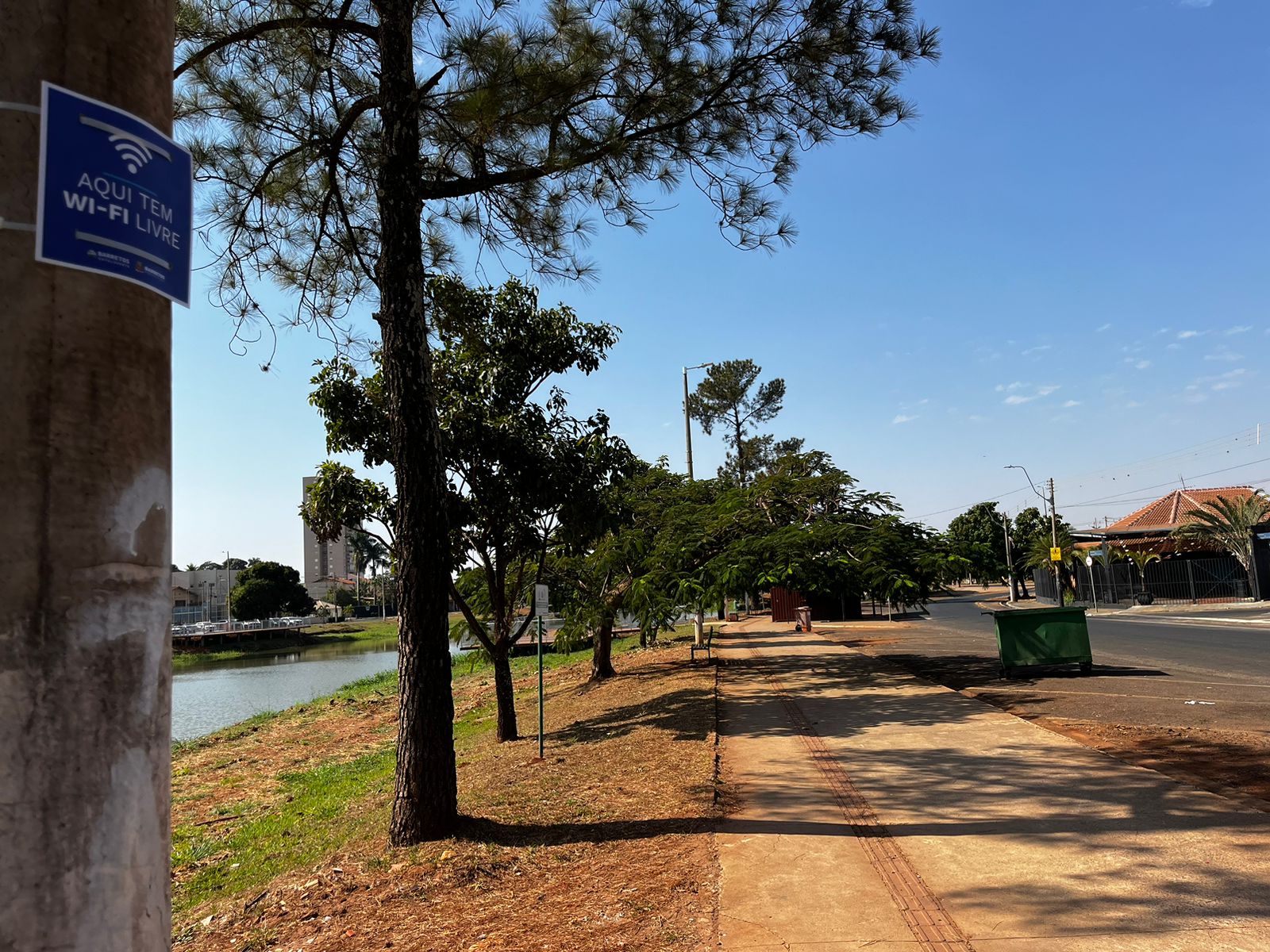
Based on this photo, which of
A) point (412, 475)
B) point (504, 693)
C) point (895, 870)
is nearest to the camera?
point (895, 870)

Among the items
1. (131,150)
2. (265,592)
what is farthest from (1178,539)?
(265,592)

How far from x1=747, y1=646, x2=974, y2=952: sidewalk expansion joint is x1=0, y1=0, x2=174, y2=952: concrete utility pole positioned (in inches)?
142

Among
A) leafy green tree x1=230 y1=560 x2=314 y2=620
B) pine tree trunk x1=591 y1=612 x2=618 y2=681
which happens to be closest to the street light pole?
leafy green tree x1=230 y1=560 x2=314 y2=620

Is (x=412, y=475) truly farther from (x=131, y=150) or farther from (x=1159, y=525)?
(x=1159, y=525)

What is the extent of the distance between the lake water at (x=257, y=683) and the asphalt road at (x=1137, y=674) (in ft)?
47.1

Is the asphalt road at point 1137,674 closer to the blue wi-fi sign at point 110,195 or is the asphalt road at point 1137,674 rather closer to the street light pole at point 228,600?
the blue wi-fi sign at point 110,195

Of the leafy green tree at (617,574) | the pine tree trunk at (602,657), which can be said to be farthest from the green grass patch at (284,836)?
the pine tree trunk at (602,657)

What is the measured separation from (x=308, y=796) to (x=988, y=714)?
8873 millimetres

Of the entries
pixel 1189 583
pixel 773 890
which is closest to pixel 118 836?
pixel 773 890

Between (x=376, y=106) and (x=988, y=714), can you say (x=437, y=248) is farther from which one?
(x=988, y=714)

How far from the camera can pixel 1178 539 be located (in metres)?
41.8

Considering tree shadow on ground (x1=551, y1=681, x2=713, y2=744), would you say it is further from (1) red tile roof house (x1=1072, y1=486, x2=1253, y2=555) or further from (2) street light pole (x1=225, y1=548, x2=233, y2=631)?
(2) street light pole (x1=225, y1=548, x2=233, y2=631)

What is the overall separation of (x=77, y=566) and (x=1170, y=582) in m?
48.6

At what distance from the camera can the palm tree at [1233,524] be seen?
36656 millimetres
